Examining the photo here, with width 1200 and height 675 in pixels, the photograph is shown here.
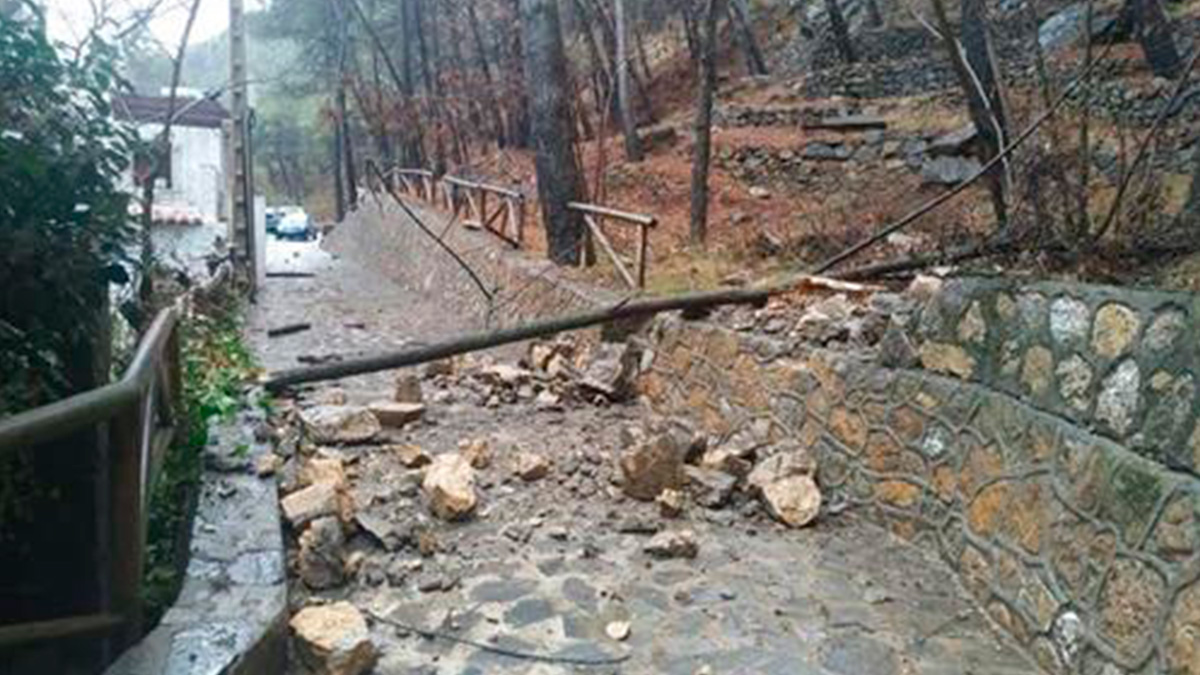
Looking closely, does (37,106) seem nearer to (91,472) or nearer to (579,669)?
(91,472)

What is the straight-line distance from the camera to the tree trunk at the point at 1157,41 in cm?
1128

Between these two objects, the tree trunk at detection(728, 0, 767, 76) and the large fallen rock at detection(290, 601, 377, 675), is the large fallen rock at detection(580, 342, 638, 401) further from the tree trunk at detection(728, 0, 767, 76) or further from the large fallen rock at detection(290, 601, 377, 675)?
the tree trunk at detection(728, 0, 767, 76)

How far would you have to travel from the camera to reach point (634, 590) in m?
3.53

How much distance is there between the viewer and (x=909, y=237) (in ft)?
27.1

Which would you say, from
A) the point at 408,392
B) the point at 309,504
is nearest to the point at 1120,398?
the point at 309,504

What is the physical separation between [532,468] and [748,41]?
1869 centimetres

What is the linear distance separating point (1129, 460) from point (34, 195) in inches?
118

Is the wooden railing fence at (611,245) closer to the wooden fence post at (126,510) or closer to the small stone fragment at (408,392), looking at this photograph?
the small stone fragment at (408,392)

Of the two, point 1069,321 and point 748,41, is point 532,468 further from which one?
point 748,41

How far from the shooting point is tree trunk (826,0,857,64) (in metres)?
18.3

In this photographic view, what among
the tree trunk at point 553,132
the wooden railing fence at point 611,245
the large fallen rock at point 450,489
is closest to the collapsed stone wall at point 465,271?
the wooden railing fence at point 611,245

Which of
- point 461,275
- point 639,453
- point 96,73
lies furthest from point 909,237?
point 96,73

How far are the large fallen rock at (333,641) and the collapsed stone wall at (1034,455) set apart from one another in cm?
218

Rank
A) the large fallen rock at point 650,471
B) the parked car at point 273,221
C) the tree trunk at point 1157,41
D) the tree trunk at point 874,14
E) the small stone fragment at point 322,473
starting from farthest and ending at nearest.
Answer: the parked car at point 273,221 < the tree trunk at point 874,14 < the tree trunk at point 1157,41 < the large fallen rock at point 650,471 < the small stone fragment at point 322,473
